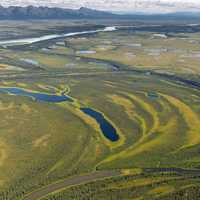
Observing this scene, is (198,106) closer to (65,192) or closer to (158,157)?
(158,157)

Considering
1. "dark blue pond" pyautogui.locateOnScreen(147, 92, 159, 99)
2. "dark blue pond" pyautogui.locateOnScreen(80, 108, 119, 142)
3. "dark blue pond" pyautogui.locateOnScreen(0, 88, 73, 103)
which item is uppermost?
"dark blue pond" pyautogui.locateOnScreen(147, 92, 159, 99)

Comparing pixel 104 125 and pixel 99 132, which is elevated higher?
pixel 99 132

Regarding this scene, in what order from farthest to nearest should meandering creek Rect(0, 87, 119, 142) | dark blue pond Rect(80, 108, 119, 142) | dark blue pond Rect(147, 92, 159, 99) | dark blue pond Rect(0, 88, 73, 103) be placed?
dark blue pond Rect(147, 92, 159, 99)
dark blue pond Rect(0, 88, 73, 103)
meandering creek Rect(0, 87, 119, 142)
dark blue pond Rect(80, 108, 119, 142)

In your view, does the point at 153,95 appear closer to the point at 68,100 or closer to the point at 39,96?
the point at 68,100

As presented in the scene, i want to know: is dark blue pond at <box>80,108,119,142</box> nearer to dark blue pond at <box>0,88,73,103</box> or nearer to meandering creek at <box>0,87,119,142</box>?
meandering creek at <box>0,87,119,142</box>

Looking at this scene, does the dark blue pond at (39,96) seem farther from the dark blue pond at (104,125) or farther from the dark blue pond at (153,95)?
the dark blue pond at (153,95)

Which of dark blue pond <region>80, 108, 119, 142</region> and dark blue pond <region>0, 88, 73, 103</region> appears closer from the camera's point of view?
dark blue pond <region>80, 108, 119, 142</region>

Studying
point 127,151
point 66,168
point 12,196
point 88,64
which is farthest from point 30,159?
point 88,64

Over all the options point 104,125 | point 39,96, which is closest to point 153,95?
point 104,125

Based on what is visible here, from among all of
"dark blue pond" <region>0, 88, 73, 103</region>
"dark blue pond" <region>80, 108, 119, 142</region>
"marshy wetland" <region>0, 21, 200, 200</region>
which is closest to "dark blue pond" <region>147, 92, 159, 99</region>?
"marshy wetland" <region>0, 21, 200, 200</region>
